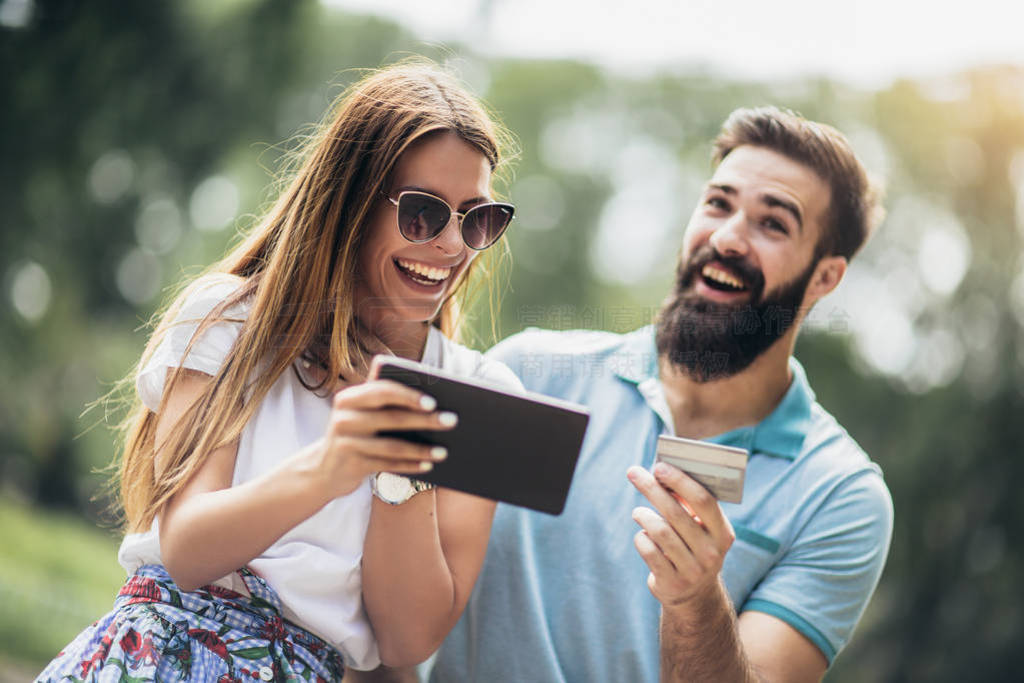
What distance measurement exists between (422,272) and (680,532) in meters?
0.79

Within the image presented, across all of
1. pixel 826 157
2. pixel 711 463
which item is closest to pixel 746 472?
pixel 711 463

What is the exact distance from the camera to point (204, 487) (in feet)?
5.68

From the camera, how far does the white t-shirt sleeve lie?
182 cm

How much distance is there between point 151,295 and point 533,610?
7785 millimetres

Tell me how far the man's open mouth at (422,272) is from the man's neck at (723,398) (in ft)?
3.68

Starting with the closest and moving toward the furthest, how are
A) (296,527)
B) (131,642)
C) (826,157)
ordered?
(131,642)
(296,527)
(826,157)

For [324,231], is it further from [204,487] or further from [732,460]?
[732,460]

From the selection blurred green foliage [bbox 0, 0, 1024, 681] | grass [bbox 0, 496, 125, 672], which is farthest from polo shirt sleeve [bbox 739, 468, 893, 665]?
blurred green foliage [bbox 0, 0, 1024, 681]

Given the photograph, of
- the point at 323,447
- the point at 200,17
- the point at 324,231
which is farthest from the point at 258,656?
the point at 200,17

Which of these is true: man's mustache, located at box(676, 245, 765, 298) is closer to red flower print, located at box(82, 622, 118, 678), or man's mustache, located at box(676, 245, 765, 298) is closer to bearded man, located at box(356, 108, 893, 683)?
bearded man, located at box(356, 108, 893, 683)

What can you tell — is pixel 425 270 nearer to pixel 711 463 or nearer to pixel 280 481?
pixel 280 481

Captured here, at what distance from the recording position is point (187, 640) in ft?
5.78

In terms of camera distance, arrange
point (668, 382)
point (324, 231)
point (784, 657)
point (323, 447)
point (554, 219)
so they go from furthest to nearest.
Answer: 1. point (554, 219)
2. point (668, 382)
3. point (784, 657)
4. point (324, 231)
5. point (323, 447)

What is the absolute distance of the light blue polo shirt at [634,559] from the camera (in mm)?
2518
